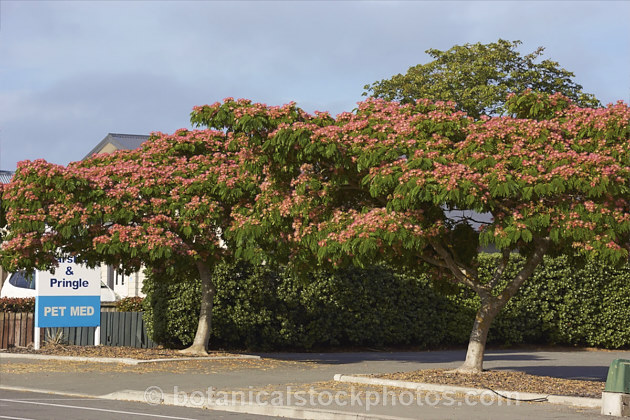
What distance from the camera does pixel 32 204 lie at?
20.3 metres

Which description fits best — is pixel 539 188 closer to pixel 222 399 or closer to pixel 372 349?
pixel 222 399

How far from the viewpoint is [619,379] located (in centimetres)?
1306

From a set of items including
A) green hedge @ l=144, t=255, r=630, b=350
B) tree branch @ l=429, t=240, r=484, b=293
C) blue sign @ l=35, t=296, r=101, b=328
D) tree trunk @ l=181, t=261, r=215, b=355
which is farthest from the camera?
green hedge @ l=144, t=255, r=630, b=350

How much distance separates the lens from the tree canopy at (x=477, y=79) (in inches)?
1805

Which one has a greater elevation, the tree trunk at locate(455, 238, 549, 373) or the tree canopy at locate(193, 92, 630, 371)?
the tree canopy at locate(193, 92, 630, 371)

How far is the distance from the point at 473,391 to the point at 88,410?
5.93 meters

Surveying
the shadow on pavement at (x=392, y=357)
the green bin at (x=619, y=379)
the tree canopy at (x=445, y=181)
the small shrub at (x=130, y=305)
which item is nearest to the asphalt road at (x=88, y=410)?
the tree canopy at (x=445, y=181)

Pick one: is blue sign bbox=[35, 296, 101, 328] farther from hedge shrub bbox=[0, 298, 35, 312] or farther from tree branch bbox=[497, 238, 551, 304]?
tree branch bbox=[497, 238, 551, 304]

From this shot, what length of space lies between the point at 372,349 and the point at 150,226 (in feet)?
34.0

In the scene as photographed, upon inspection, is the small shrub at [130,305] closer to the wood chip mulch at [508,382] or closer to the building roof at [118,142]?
the wood chip mulch at [508,382]

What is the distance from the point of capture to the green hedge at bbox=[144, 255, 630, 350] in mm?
25875

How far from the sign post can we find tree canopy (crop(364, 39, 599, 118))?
2433cm

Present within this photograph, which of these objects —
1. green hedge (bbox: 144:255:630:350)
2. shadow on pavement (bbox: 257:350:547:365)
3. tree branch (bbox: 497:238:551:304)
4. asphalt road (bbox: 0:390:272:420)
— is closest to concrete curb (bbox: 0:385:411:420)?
asphalt road (bbox: 0:390:272:420)

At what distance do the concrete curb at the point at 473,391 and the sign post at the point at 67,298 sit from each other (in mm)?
10250
